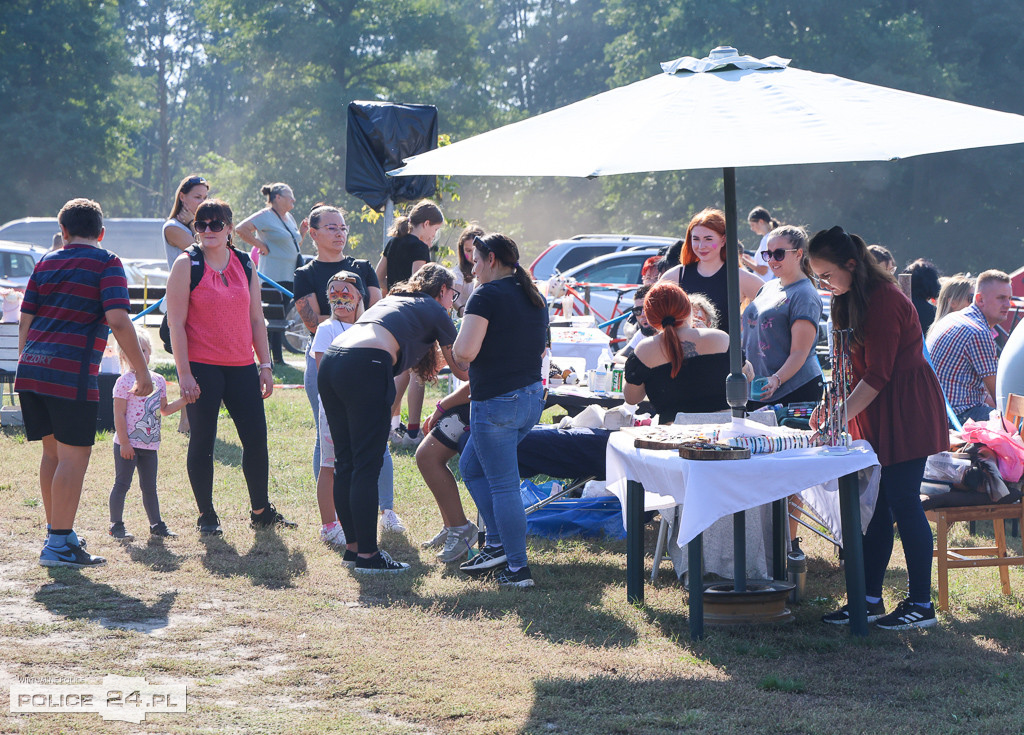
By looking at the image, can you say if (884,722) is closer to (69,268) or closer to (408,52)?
(69,268)

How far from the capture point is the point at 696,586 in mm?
4520

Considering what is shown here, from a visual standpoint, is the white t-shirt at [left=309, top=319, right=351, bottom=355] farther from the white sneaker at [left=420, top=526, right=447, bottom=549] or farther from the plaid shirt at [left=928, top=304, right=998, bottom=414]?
the plaid shirt at [left=928, top=304, right=998, bottom=414]

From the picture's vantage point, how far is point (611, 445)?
508cm

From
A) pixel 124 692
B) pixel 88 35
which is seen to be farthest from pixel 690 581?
pixel 88 35

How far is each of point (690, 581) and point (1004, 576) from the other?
74.4 inches

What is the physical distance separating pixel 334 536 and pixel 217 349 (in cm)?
122

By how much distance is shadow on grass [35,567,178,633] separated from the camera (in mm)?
4613

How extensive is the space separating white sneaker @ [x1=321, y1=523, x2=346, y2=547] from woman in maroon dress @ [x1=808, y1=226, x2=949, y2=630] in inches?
106

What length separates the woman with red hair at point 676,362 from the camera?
5.06m

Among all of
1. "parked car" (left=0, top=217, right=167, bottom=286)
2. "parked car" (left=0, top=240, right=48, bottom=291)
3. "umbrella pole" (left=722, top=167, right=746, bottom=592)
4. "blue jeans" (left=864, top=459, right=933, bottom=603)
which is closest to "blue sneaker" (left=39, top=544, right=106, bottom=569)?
"umbrella pole" (left=722, top=167, right=746, bottom=592)

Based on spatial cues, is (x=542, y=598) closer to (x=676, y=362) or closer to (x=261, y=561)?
(x=676, y=362)

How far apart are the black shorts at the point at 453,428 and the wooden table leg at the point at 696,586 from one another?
1686 mm

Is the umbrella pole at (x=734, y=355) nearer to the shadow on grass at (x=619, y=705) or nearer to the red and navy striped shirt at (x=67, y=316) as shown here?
the shadow on grass at (x=619, y=705)

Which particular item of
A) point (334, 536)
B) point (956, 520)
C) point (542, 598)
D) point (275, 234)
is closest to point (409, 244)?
point (334, 536)
